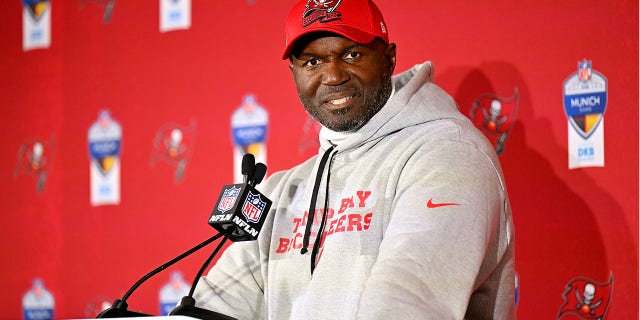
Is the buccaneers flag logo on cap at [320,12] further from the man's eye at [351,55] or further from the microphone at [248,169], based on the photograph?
the microphone at [248,169]

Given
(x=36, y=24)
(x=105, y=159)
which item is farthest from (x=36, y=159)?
(x=36, y=24)

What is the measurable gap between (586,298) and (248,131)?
40.7 inches

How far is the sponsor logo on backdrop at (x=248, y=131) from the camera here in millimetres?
2461

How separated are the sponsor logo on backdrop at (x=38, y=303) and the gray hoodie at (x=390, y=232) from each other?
1137 millimetres

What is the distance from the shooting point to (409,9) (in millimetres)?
2264

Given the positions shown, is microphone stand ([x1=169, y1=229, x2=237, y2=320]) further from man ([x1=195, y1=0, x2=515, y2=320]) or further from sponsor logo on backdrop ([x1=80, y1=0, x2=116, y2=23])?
sponsor logo on backdrop ([x1=80, y1=0, x2=116, y2=23])

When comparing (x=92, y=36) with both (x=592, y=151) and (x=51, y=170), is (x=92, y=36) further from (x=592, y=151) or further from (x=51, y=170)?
(x=592, y=151)

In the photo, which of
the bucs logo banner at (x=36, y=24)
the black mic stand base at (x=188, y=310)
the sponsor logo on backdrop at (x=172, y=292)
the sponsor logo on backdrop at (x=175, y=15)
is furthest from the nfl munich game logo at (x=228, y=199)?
the bucs logo banner at (x=36, y=24)

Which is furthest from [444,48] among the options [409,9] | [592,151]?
[592,151]

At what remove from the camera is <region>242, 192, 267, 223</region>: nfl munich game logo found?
151 cm

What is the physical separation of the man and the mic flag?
13 cm

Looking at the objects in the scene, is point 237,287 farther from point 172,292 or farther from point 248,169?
point 172,292

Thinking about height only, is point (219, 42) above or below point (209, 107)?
above

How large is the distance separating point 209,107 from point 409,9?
2.20 ft
